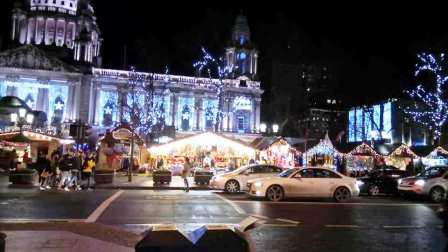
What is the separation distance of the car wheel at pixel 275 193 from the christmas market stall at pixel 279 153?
20726 millimetres

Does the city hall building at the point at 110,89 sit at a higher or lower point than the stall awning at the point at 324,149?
higher

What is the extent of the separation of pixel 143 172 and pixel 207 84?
40595mm

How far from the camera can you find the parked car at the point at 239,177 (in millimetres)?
24422

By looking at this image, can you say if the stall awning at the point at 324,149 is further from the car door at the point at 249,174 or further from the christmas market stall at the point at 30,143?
the christmas market stall at the point at 30,143

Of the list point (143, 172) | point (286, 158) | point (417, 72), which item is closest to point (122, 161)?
point (143, 172)

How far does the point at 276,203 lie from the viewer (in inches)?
737

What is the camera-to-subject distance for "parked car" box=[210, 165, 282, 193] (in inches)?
961

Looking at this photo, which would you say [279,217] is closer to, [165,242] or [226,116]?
[165,242]

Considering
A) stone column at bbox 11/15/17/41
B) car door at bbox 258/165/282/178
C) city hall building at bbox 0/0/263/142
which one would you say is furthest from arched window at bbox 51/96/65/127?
car door at bbox 258/165/282/178

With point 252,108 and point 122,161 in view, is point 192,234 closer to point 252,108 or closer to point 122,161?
point 122,161

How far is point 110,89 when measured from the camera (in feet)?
253

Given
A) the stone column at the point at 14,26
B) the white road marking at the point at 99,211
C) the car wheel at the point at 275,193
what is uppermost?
the stone column at the point at 14,26

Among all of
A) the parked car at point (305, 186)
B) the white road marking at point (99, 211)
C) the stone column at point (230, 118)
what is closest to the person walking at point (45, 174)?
the white road marking at point (99, 211)

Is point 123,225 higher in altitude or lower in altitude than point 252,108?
lower
